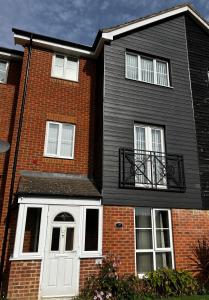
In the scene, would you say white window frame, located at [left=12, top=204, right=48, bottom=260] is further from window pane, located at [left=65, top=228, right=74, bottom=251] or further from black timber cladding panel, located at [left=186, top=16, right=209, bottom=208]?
black timber cladding panel, located at [left=186, top=16, right=209, bottom=208]

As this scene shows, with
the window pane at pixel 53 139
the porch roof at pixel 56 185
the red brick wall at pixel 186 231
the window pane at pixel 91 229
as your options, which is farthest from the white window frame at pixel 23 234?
the red brick wall at pixel 186 231

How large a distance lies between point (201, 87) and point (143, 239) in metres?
6.90

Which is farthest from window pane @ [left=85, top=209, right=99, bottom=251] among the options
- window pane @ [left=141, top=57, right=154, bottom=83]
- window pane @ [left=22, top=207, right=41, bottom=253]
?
window pane @ [left=141, top=57, right=154, bottom=83]

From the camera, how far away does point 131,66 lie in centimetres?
1046

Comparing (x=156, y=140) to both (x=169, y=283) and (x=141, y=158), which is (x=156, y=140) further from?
(x=169, y=283)

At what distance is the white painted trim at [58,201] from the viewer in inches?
289

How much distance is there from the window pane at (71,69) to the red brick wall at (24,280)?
7.07 m

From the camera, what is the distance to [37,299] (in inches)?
266

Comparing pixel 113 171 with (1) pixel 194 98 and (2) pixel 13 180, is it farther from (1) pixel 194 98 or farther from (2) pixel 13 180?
(1) pixel 194 98

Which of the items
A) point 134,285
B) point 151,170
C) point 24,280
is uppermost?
point 151,170

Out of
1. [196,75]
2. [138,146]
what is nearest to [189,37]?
[196,75]

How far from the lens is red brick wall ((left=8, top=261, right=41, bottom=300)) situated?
6.62 meters

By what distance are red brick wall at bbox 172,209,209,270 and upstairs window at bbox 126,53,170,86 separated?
5.33 metres

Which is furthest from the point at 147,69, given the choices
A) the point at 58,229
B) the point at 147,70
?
the point at 58,229
